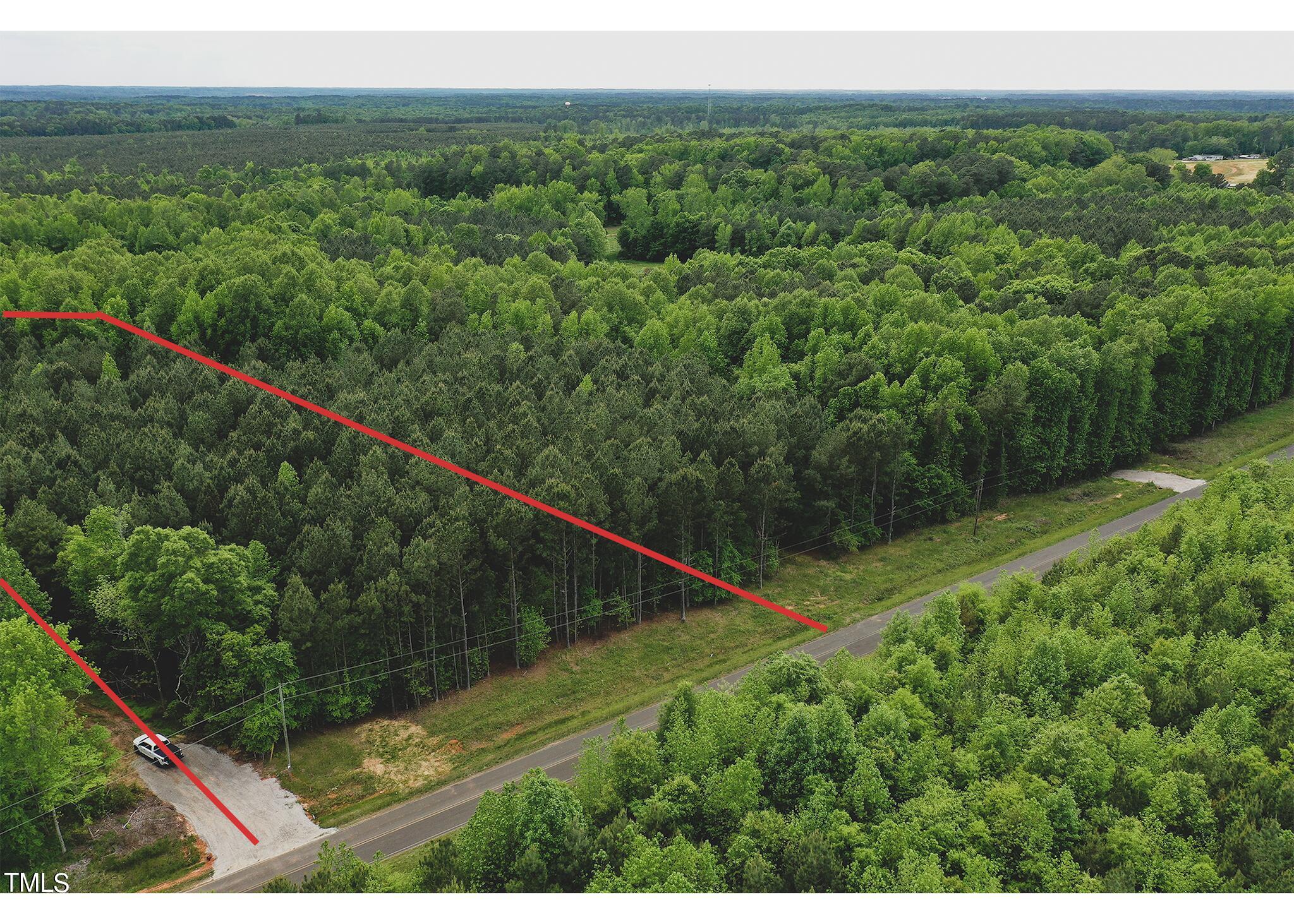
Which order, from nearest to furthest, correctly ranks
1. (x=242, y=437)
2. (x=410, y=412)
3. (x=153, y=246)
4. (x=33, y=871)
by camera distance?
(x=33, y=871) → (x=242, y=437) → (x=410, y=412) → (x=153, y=246)

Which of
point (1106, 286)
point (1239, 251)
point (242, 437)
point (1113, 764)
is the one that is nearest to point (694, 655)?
point (1113, 764)

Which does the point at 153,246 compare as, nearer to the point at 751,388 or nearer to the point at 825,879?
the point at 751,388

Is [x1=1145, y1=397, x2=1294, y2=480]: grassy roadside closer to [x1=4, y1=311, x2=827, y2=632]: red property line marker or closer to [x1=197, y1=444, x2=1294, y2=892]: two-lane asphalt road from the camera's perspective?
[x1=197, y1=444, x2=1294, y2=892]: two-lane asphalt road

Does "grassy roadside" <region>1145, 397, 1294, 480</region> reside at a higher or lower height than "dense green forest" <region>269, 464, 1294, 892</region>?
lower

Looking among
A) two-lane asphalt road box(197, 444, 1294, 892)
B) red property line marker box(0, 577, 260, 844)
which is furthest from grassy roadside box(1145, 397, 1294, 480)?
red property line marker box(0, 577, 260, 844)

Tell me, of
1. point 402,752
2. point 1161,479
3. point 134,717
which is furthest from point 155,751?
point 1161,479

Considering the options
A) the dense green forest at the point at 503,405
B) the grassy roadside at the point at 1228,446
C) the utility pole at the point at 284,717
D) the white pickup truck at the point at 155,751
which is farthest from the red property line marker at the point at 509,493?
the grassy roadside at the point at 1228,446

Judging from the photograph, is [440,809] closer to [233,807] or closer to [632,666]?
[233,807]
